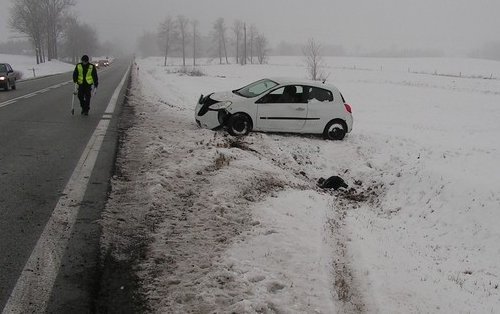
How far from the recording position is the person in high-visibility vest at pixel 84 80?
12078 millimetres

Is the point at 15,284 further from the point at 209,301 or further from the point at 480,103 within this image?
the point at 480,103

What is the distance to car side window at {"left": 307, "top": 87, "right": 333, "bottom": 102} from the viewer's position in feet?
36.2

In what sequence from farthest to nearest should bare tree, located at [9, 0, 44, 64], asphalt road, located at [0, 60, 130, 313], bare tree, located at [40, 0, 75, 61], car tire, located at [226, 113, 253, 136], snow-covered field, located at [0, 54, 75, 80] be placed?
bare tree, located at [40, 0, 75, 61] < bare tree, located at [9, 0, 44, 64] < snow-covered field, located at [0, 54, 75, 80] < car tire, located at [226, 113, 253, 136] < asphalt road, located at [0, 60, 130, 313]

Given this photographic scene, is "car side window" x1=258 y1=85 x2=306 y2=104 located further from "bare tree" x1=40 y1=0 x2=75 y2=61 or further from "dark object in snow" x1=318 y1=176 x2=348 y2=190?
"bare tree" x1=40 y1=0 x2=75 y2=61

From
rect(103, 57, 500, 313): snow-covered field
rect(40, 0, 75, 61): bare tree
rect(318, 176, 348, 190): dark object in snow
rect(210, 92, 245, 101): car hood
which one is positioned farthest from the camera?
rect(40, 0, 75, 61): bare tree

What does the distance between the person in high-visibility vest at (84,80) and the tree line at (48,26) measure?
6595cm

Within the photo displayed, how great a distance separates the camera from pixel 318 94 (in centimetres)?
1115

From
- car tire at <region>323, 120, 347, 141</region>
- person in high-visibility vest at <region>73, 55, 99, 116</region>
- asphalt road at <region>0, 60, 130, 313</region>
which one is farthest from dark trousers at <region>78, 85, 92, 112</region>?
car tire at <region>323, 120, 347, 141</region>

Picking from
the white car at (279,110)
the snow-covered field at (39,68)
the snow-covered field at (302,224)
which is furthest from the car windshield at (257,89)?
the snow-covered field at (39,68)

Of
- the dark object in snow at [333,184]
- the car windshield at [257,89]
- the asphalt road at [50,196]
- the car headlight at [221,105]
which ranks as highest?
the car windshield at [257,89]

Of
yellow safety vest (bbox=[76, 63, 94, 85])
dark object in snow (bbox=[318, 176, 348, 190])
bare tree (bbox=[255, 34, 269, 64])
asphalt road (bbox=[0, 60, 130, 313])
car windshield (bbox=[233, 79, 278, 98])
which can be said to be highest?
bare tree (bbox=[255, 34, 269, 64])

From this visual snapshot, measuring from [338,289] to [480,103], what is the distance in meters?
29.1

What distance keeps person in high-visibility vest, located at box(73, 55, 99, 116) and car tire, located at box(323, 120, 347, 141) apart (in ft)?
22.6

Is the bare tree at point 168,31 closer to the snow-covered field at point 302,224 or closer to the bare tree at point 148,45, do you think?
the bare tree at point 148,45
